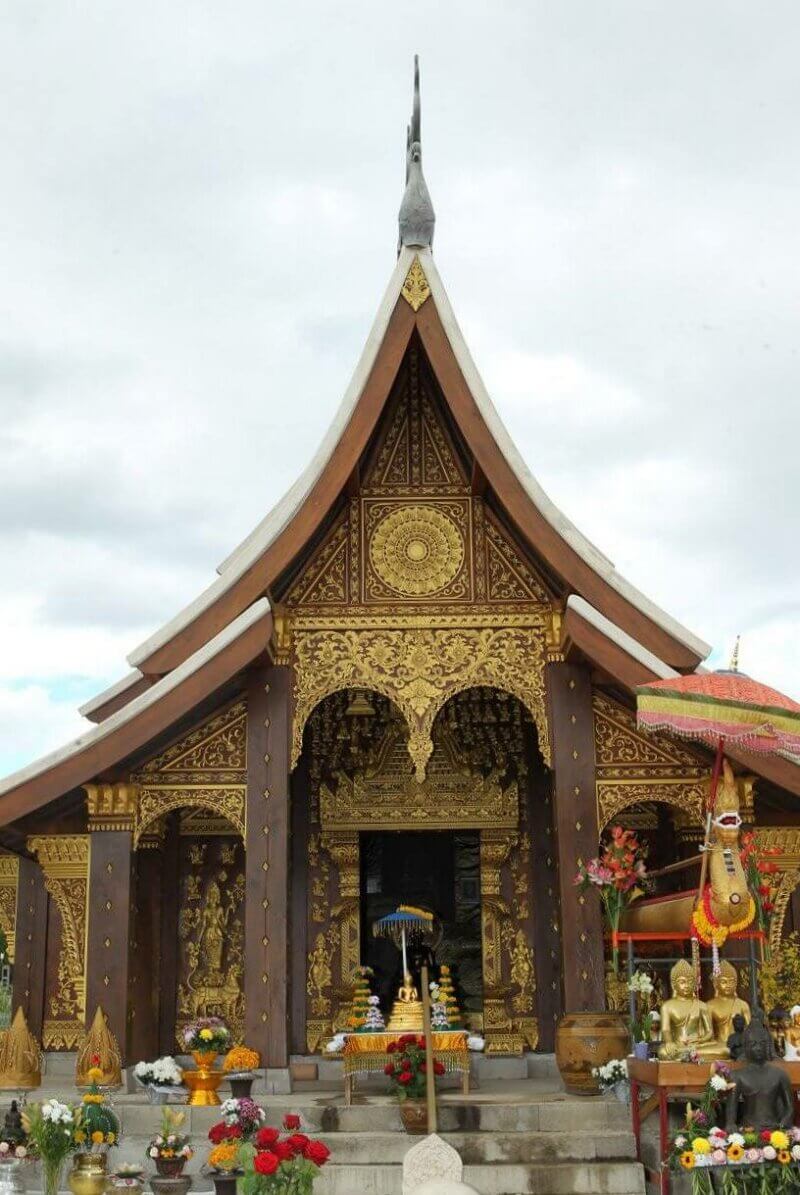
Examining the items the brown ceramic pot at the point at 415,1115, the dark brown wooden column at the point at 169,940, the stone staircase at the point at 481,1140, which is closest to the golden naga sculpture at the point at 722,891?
the stone staircase at the point at 481,1140

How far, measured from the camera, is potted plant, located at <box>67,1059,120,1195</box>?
805 cm

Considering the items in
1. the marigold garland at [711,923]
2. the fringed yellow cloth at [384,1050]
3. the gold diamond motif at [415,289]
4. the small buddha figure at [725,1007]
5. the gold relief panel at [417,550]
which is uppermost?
the gold diamond motif at [415,289]

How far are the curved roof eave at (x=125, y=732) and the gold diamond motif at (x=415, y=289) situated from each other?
3254 millimetres

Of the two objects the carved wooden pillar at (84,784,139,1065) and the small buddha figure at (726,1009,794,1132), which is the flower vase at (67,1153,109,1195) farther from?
the small buddha figure at (726,1009,794,1132)

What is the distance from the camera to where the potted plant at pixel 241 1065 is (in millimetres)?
9594

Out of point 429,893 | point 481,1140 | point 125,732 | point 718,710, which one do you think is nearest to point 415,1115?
point 481,1140

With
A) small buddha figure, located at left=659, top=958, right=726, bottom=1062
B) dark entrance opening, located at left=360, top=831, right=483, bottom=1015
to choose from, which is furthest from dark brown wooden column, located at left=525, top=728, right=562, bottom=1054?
small buddha figure, located at left=659, top=958, right=726, bottom=1062

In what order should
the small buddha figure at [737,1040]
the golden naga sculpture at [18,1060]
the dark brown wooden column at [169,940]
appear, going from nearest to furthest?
the small buddha figure at [737,1040]
the golden naga sculpture at [18,1060]
the dark brown wooden column at [169,940]

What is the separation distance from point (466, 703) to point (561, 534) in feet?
8.99

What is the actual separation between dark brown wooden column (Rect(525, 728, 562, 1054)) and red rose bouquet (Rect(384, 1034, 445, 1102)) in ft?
9.88

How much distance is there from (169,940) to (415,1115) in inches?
174

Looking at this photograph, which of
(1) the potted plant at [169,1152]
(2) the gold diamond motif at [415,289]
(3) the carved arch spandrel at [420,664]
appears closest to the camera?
(1) the potted plant at [169,1152]

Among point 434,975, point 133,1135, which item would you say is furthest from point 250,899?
point 434,975

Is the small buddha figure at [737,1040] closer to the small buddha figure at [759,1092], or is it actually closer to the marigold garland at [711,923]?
the small buddha figure at [759,1092]
